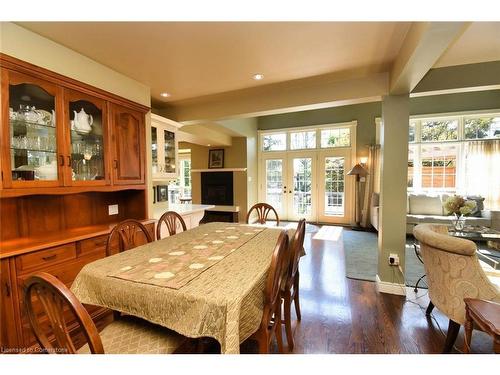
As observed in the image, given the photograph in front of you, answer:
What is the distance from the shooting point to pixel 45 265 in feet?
5.47

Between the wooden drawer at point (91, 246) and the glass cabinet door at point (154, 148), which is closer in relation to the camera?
the wooden drawer at point (91, 246)

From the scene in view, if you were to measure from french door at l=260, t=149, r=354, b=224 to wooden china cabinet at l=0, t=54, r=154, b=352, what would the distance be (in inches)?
180

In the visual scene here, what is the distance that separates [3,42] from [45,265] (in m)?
1.60

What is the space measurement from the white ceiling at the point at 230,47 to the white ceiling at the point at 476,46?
0.48 metres

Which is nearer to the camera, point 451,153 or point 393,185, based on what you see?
point 393,185

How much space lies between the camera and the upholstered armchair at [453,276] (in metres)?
1.47

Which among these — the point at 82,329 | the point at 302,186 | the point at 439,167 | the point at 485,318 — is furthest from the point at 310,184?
the point at 82,329

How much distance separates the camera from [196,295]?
988 mm

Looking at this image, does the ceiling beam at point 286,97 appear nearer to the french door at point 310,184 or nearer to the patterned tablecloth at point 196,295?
the patterned tablecloth at point 196,295

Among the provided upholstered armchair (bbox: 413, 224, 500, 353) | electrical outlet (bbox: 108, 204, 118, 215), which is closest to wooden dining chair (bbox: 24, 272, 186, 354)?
electrical outlet (bbox: 108, 204, 118, 215)

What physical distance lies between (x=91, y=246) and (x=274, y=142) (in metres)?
5.53

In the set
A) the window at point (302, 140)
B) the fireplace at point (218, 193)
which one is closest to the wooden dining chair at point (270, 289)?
the fireplace at point (218, 193)

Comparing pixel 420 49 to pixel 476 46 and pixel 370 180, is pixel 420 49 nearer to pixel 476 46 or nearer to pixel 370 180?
pixel 476 46

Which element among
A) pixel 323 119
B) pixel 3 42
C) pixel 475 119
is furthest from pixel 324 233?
pixel 3 42
